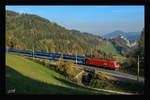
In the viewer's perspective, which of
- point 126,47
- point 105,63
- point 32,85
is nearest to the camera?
point 32,85

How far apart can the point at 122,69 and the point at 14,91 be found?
86.9 ft

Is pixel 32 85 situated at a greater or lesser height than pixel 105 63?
greater

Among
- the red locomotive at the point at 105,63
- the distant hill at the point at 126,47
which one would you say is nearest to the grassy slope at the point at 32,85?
the distant hill at the point at 126,47

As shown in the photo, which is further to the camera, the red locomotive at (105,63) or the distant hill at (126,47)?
the distant hill at (126,47)

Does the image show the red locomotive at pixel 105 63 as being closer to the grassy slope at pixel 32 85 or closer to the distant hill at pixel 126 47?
the distant hill at pixel 126 47

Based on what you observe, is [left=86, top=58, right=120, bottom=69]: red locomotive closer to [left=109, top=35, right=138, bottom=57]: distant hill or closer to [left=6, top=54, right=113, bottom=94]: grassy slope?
[left=109, top=35, right=138, bottom=57]: distant hill

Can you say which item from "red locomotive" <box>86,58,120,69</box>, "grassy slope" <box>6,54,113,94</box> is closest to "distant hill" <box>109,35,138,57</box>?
"red locomotive" <box>86,58,120,69</box>

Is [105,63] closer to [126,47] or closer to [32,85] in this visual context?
[32,85]

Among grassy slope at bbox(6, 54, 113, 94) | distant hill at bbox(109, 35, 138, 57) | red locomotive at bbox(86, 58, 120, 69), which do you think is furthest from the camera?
distant hill at bbox(109, 35, 138, 57)

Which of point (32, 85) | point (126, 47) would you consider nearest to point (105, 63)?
point (32, 85)

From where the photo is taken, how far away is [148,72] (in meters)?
2.47
